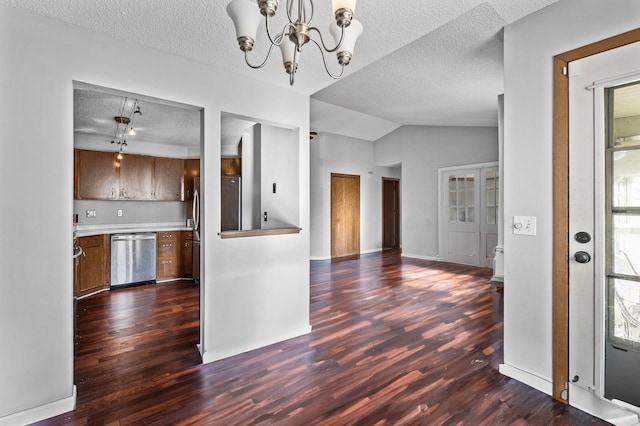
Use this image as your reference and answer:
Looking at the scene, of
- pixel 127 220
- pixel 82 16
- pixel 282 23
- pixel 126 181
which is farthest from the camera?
pixel 127 220

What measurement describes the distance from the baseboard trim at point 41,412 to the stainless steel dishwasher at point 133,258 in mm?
3195

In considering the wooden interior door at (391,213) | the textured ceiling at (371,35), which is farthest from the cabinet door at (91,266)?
the wooden interior door at (391,213)

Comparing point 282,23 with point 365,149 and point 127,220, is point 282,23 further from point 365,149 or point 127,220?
point 365,149

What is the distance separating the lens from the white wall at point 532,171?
202 centimetres

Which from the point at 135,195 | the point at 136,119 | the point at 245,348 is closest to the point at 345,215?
the point at 135,195

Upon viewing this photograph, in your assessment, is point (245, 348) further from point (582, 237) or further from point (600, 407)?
point (582, 237)

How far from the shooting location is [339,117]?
658 cm

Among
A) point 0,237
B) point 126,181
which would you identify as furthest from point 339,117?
point 0,237

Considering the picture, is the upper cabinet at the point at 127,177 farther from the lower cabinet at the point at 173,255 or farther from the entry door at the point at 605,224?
the entry door at the point at 605,224

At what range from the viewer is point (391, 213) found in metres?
9.35

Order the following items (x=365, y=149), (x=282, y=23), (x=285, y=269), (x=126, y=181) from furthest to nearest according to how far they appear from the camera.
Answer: (x=365, y=149)
(x=126, y=181)
(x=285, y=269)
(x=282, y=23)

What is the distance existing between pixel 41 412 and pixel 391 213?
841 cm

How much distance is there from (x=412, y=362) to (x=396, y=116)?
5.02m

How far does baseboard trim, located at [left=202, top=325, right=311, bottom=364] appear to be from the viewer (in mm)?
2514
